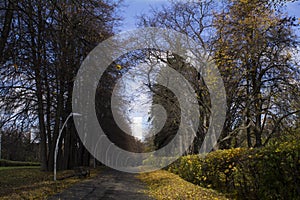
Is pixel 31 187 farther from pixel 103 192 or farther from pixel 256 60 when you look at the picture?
pixel 256 60

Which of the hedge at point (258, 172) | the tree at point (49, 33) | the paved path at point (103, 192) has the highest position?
the tree at point (49, 33)

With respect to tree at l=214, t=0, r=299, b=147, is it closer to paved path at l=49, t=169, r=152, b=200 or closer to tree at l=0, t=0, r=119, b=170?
tree at l=0, t=0, r=119, b=170

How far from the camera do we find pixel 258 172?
9.29m

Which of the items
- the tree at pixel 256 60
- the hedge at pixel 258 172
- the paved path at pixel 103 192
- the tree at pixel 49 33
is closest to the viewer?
the hedge at pixel 258 172

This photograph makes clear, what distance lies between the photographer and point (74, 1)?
9297mm

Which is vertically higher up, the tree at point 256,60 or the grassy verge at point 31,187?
the tree at point 256,60

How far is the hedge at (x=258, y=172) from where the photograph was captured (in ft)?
25.3

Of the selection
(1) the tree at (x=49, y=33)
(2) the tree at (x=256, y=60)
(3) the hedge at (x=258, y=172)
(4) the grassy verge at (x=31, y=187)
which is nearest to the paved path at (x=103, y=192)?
(4) the grassy verge at (x=31, y=187)

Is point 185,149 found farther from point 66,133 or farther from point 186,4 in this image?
point 186,4

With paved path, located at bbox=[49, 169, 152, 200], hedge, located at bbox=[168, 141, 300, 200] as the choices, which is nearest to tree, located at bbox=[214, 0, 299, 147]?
hedge, located at bbox=[168, 141, 300, 200]

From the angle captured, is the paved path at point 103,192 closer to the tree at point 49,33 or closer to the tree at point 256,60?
the tree at point 49,33

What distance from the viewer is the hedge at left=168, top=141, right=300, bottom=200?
7.72m

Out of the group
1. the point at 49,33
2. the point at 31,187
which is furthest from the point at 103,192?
the point at 49,33

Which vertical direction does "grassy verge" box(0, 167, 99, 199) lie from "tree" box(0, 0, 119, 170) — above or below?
below
